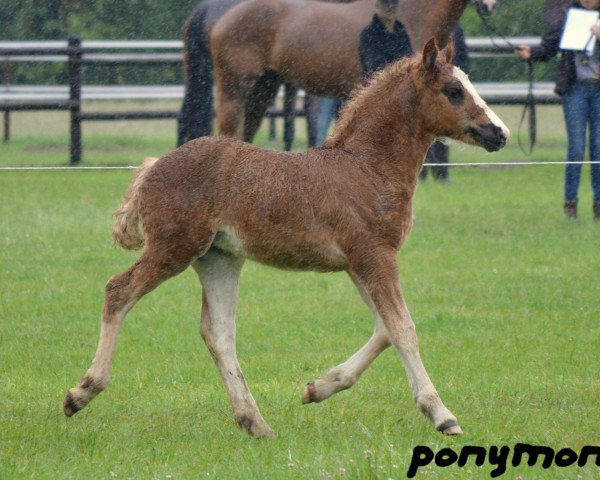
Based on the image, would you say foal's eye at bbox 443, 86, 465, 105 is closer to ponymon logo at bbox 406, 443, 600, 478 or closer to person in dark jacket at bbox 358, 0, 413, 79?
ponymon logo at bbox 406, 443, 600, 478

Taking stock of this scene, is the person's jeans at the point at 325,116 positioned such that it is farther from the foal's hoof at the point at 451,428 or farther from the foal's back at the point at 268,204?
the foal's hoof at the point at 451,428

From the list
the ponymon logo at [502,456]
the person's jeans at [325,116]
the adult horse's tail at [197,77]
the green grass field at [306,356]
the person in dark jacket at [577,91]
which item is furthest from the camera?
the person's jeans at [325,116]

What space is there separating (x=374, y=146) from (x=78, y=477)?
1.92m

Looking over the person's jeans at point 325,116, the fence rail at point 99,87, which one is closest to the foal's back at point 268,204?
the person's jeans at point 325,116

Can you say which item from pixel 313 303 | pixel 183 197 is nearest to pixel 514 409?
pixel 183 197

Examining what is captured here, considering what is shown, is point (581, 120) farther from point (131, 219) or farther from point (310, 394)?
point (131, 219)

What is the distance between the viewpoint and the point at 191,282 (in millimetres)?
9641

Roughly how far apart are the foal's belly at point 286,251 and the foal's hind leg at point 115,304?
0.21m

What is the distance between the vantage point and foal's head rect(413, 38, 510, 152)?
553cm

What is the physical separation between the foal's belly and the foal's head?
0.77m

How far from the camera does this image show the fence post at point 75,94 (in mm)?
16328

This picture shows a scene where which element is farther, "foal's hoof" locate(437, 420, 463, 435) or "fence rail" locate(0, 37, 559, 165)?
"fence rail" locate(0, 37, 559, 165)

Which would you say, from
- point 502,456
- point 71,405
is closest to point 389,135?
point 502,456

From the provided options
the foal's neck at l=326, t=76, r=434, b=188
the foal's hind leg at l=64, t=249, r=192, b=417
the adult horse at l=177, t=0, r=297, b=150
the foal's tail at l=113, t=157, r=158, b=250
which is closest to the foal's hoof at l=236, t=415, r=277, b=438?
the foal's hind leg at l=64, t=249, r=192, b=417
